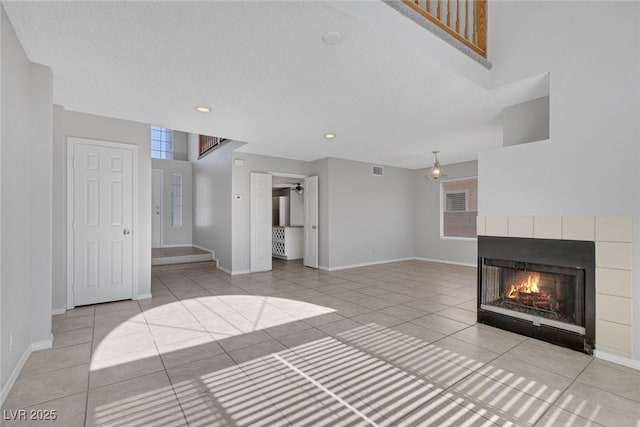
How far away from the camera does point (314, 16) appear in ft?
6.52

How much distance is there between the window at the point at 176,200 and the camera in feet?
30.6

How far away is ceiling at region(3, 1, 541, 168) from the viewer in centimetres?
200

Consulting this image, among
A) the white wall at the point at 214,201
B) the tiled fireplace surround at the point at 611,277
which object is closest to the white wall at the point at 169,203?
the white wall at the point at 214,201

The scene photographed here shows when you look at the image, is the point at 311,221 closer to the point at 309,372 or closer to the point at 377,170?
the point at 377,170

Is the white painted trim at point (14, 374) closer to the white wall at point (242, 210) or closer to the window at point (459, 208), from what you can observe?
the white wall at point (242, 210)

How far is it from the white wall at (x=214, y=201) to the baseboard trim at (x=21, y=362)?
363cm

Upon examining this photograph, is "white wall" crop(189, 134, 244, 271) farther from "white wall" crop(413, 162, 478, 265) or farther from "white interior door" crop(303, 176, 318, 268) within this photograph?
"white wall" crop(413, 162, 478, 265)

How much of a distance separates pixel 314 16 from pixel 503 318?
3389 mm

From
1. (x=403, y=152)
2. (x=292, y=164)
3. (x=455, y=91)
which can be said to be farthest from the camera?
(x=292, y=164)

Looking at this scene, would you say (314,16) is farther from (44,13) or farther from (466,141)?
(466,141)

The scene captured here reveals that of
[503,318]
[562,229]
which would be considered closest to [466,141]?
[562,229]

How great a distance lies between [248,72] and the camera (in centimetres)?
274

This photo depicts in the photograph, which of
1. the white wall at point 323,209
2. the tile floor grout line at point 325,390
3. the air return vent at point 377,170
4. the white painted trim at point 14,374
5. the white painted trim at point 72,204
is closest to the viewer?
the tile floor grout line at point 325,390

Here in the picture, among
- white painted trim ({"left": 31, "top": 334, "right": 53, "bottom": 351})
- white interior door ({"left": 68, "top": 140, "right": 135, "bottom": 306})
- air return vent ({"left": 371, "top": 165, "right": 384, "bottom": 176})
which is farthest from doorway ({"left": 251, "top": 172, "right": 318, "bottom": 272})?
white painted trim ({"left": 31, "top": 334, "right": 53, "bottom": 351})
